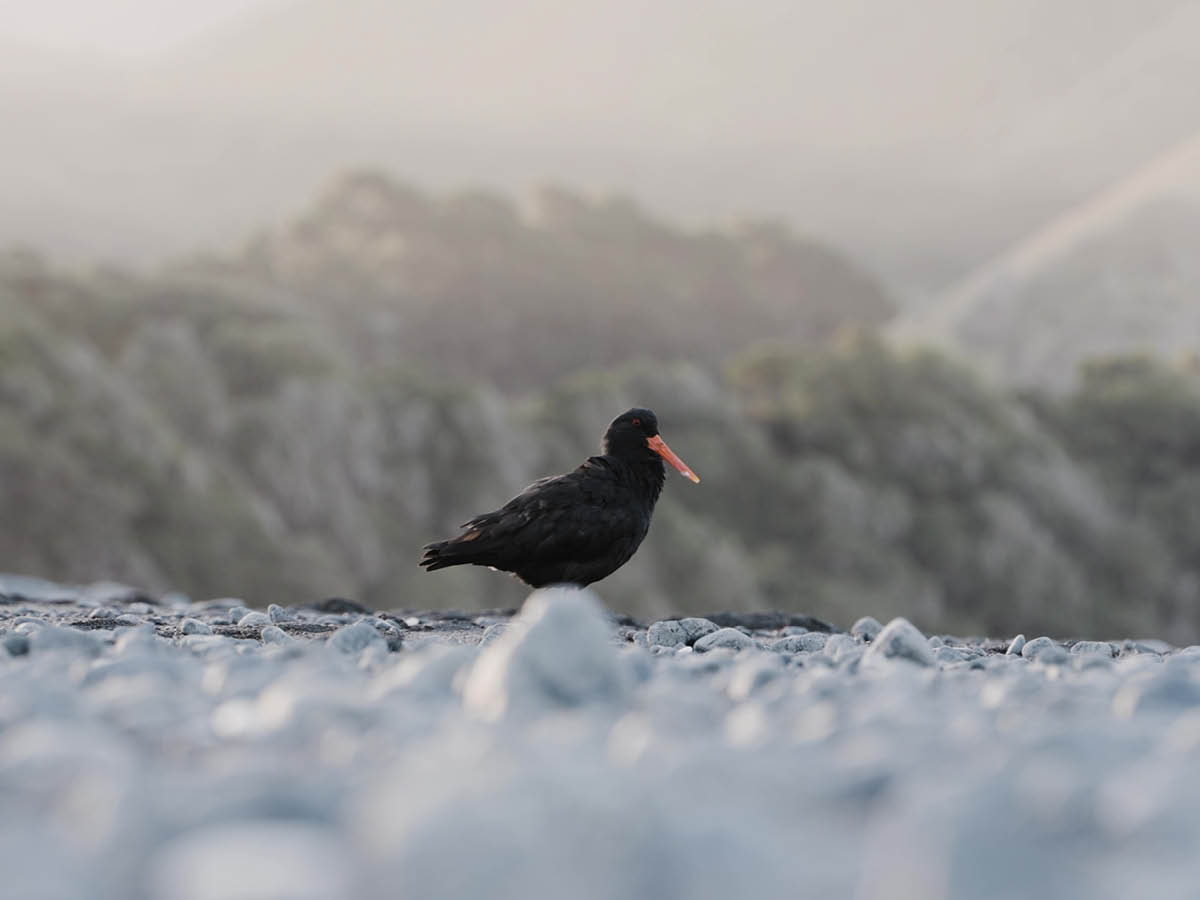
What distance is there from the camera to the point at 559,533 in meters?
5.80

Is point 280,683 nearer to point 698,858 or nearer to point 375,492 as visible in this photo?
point 698,858

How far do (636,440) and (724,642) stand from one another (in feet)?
7.52

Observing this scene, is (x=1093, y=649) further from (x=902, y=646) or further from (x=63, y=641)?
(x=63, y=641)

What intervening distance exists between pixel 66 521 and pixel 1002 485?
15.0 metres

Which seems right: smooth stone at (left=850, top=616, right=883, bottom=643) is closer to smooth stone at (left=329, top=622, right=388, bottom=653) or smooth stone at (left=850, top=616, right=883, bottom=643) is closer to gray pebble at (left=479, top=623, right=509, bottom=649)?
gray pebble at (left=479, top=623, right=509, bottom=649)

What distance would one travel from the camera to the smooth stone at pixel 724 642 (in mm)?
4379

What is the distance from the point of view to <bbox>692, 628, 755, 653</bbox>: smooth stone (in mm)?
4379

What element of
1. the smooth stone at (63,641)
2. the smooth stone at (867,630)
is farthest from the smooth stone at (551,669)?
the smooth stone at (867,630)

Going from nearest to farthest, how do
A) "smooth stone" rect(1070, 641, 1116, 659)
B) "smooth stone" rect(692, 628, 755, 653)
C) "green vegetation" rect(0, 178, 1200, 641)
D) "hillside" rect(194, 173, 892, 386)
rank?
"smooth stone" rect(692, 628, 755, 653)
"smooth stone" rect(1070, 641, 1116, 659)
"green vegetation" rect(0, 178, 1200, 641)
"hillside" rect(194, 173, 892, 386)

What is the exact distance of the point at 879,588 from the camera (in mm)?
21344

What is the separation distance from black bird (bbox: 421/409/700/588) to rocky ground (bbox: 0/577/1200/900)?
250 centimetres

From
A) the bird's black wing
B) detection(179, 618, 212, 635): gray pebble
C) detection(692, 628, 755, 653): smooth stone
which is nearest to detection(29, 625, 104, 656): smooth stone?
detection(179, 618, 212, 635): gray pebble

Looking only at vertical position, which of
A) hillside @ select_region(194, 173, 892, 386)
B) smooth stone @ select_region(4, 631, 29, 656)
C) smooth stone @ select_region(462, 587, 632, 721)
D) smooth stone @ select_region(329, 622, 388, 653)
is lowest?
smooth stone @ select_region(329, 622, 388, 653)

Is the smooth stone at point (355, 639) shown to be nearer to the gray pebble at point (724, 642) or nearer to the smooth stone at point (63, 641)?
the smooth stone at point (63, 641)
